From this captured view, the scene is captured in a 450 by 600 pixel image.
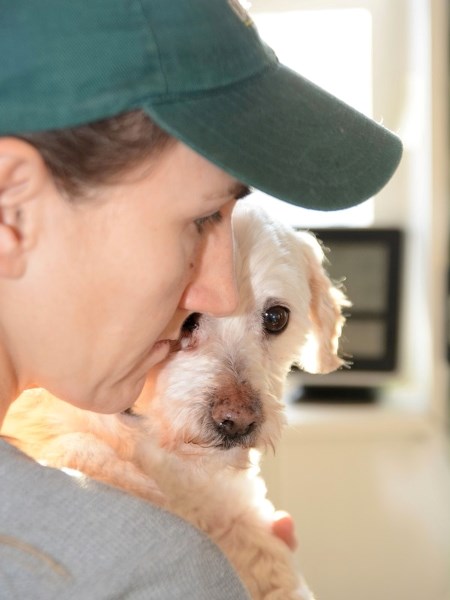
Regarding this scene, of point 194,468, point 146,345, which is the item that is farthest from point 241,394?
point 146,345

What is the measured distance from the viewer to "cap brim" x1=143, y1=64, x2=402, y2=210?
67cm

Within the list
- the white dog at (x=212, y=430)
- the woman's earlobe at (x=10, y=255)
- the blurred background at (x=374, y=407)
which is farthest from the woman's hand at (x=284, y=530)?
the blurred background at (x=374, y=407)

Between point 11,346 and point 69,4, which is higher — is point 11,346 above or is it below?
below

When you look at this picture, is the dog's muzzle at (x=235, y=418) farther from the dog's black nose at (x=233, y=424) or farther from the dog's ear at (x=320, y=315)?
the dog's ear at (x=320, y=315)

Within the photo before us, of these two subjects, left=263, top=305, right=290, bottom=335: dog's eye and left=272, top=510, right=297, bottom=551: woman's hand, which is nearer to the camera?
left=272, top=510, right=297, bottom=551: woman's hand

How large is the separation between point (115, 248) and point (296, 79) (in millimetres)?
257

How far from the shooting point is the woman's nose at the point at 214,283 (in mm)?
902

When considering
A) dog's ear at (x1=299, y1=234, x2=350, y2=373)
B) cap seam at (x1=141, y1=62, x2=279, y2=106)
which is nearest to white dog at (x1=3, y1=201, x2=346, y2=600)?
dog's ear at (x1=299, y1=234, x2=350, y2=373)

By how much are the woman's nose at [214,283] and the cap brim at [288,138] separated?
15cm

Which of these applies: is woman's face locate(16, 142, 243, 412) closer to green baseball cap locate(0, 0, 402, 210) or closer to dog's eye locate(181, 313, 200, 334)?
green baseball cap locate(0, 0, 402, 210)

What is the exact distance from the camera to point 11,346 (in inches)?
29.9

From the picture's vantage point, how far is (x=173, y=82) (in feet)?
2.14

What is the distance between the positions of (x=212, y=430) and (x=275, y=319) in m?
0.33

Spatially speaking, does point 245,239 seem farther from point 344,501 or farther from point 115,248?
point 344,501
